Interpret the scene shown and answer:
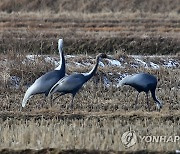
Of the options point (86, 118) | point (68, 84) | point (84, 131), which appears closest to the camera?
point (84, 131)

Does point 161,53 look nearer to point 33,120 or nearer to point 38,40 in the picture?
point 38,40

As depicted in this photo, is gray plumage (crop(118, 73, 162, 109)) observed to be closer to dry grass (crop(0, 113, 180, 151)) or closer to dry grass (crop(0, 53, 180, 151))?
dry grass (crop(0, 53, 180, 151))

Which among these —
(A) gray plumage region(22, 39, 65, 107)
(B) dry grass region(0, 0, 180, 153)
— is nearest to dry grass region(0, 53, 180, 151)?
(B) dry grass region(0, 0, 180, 153)

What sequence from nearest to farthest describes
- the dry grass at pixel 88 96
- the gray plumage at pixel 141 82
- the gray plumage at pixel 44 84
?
the dry grass at pixel 88 96 → the gray plumage at pixel 44 84 → the gray plumage at pixel 141 82

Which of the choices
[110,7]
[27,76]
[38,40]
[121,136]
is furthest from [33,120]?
[110,7]

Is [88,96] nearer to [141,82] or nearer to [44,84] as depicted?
[141,82]

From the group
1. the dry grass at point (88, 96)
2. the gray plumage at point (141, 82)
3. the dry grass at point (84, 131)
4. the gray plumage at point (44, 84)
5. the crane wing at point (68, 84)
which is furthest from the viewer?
the gray plumage at point (141, 82)

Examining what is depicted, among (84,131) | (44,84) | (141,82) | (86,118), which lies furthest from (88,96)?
(84,131)

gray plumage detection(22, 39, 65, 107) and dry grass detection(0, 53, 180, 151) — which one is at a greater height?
gray plumage detection(22, 39, 65, 107)

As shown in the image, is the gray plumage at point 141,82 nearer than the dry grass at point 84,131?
No

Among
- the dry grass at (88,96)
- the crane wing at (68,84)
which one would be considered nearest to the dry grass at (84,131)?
the dry grass at (88,96)

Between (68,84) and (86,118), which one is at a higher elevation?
(68,84)

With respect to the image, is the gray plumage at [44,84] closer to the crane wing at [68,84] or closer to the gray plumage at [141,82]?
the crane wing at [68,84]

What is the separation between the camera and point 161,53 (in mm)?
20609
